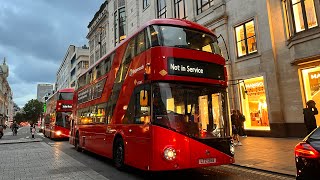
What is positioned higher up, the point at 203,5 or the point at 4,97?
the point at 4,97

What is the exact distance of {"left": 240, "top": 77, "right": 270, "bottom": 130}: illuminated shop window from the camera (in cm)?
1705

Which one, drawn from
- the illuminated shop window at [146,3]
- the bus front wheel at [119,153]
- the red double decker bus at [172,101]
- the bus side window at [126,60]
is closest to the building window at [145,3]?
the illuminated shop window at [146,3]

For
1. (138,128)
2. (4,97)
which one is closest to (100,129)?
(138,128)

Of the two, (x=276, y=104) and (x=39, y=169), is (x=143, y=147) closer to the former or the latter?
(x=39, y=169)

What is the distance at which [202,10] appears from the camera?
2262cm

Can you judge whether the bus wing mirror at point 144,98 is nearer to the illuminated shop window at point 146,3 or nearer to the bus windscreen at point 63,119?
the bus windscreen at point 63,119

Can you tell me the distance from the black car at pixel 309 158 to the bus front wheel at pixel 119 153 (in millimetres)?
5609

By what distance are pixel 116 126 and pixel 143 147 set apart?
91.2 inches

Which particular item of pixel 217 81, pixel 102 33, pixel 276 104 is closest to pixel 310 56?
pixel 276 104

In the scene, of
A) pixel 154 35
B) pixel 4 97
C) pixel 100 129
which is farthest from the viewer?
pixel 4 97

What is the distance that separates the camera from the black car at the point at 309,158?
4094 mm

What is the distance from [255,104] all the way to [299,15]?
600cm

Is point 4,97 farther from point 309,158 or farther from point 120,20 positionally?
point 309,158

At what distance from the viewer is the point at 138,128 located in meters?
7.49
